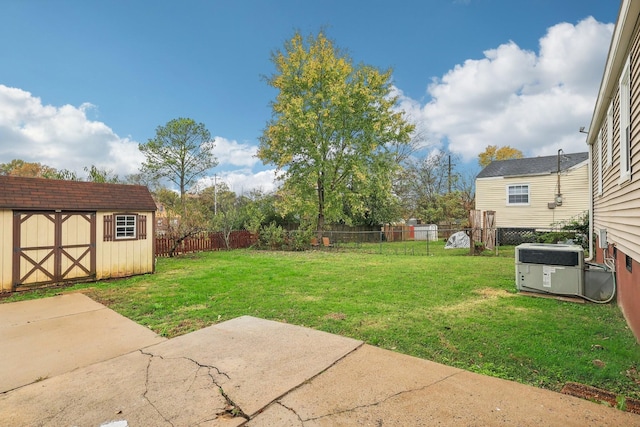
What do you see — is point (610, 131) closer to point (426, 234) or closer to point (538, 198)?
point (538, 198)

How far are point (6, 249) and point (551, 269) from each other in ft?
37.6

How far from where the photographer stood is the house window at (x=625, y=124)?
3.87m

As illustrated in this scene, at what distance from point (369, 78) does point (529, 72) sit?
26.1 ft

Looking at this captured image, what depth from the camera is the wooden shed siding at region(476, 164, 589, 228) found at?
50.4 feet

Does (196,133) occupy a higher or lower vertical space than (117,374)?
higher

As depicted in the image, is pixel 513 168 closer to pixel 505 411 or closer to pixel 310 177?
pixel 310 177

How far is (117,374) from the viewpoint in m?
2.95

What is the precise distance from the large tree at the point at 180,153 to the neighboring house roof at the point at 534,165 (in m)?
21.7

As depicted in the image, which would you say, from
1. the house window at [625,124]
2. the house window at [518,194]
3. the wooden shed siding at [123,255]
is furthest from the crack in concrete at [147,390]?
the house window at [518,194]

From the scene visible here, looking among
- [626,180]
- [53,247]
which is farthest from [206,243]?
[626,180]

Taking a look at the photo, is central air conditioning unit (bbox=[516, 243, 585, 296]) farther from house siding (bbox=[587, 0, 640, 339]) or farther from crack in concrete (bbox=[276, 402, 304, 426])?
crack in concrete (bbox=[276, 402, 304, 426])

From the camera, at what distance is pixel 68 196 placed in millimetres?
7984

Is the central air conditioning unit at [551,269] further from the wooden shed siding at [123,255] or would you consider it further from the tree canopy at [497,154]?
the tree canopy at [497,154]

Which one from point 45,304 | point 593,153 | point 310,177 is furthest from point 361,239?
point 45,304
